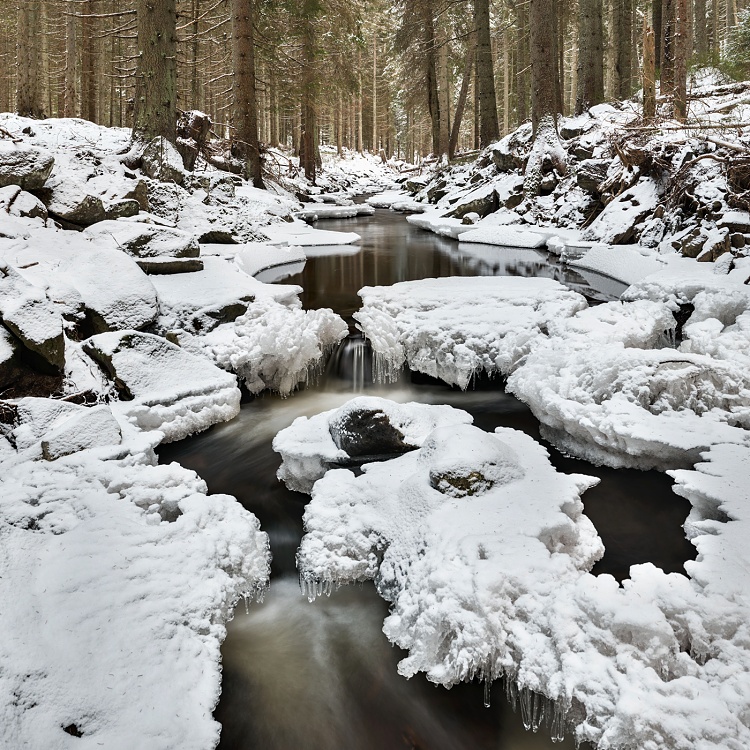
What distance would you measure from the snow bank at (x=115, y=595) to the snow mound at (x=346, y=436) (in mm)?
671

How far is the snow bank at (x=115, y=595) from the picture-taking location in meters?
2.25

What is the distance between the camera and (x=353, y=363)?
22.2ft

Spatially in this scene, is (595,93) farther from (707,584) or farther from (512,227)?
(707,584)

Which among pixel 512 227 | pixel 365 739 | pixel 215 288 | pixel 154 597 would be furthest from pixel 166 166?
pixel 365 739

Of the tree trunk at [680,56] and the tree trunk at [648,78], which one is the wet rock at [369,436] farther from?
the tree trunk at [648,78]

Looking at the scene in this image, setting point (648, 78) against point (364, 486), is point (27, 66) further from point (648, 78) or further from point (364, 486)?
point (364, 486)

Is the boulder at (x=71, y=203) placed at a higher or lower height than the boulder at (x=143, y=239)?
higher

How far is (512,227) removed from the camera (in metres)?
14.3

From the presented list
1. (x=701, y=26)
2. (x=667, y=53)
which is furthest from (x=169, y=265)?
(x=701, y=26)

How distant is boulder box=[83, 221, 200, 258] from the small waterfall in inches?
109

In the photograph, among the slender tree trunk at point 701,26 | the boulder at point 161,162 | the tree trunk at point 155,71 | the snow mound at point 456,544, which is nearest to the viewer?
the snow mound at point 456,544

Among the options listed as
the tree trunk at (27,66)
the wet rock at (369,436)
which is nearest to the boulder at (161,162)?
the tree trunk at (27,66)

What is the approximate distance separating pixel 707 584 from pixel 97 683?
9.29 ft

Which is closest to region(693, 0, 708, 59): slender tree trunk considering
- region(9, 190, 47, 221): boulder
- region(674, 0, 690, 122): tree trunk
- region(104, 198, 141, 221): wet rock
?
region(674, 0, 690, 122): tree trunk
